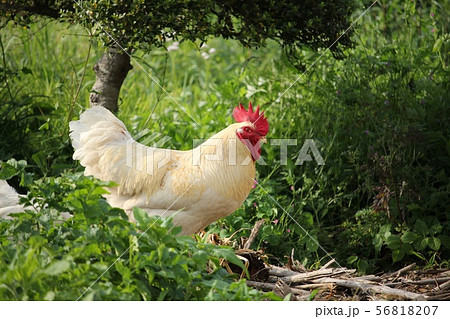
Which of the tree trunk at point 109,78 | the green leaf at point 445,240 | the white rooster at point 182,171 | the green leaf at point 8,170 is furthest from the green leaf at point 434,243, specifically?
the green leaf at point 8,170

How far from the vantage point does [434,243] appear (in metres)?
4.16

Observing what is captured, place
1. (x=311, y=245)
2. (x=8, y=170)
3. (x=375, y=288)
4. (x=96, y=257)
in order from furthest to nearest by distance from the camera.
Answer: (x=311, y=245), (x=375, y=288), (x=8, y=170), (x=96, y=257)

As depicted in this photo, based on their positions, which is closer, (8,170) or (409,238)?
(8,170)

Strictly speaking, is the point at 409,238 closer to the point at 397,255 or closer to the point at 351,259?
the point at 397,255

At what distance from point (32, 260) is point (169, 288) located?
24.3 inches

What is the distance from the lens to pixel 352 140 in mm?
5188

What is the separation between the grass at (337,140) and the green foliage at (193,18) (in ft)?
0.82

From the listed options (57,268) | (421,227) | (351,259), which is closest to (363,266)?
(351,259)

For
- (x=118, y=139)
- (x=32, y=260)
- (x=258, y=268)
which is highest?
(x=118, y=139)

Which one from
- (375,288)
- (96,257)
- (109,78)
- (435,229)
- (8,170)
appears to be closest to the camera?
(96,257)

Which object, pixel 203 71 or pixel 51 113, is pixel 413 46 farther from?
pixel 51 113

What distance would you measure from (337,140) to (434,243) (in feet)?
4.43

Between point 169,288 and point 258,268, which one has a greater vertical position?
point 169,288

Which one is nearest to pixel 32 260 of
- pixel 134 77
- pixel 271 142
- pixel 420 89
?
pixel 271 142
